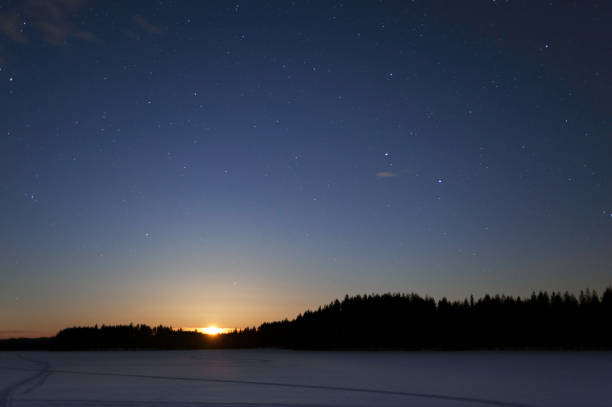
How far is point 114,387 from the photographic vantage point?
123ft

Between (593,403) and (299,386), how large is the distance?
1793 centimetres

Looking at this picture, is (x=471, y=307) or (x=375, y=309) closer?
(x=471, y=307)

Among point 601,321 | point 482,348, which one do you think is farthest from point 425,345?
point 601,321

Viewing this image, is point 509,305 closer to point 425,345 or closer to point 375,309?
point 425,345

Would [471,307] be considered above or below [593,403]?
above

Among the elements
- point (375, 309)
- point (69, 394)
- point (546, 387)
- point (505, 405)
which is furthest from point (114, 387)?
point (375, 309)

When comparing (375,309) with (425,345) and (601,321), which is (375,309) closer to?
(425,345)

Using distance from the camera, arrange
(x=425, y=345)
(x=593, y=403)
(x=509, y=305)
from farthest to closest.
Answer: (x=425, y=345)
(x=509, y=305)
(x=593, y=403)

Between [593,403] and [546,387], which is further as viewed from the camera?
[546,387]

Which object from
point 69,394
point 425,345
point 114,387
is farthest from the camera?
point 425,345

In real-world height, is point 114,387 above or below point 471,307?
below

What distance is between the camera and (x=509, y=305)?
156m

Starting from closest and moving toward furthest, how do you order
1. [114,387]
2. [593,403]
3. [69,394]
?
1. [593,403]
2. [69,394]
3. [114,387]

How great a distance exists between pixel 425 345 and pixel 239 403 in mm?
150342
